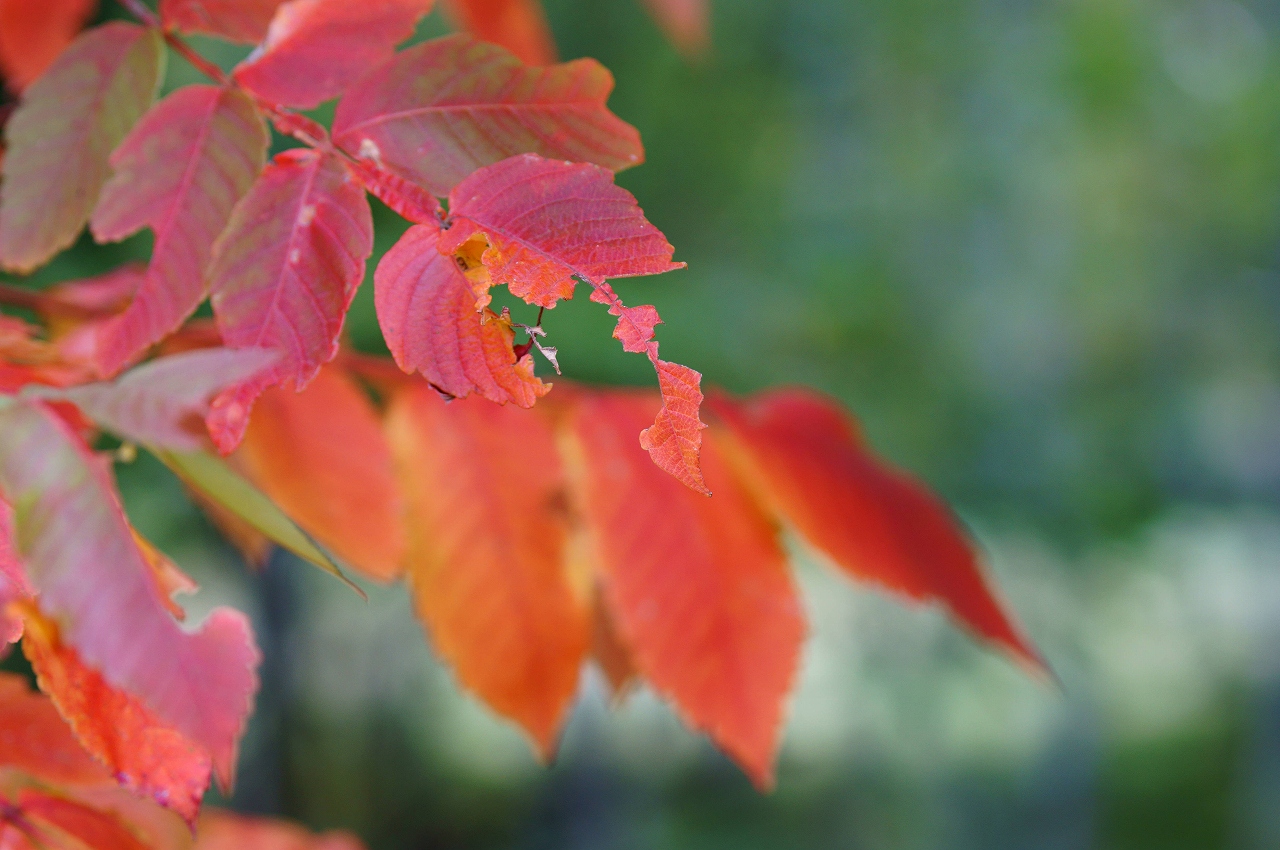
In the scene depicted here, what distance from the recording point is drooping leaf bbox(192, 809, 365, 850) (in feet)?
1.63

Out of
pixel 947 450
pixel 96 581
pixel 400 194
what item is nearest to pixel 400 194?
pixel 400 194

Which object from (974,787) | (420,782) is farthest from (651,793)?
(974,787)

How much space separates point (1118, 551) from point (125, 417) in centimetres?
392

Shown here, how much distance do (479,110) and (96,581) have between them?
14cm

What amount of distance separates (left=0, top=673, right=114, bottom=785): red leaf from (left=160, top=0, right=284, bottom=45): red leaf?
195 mm

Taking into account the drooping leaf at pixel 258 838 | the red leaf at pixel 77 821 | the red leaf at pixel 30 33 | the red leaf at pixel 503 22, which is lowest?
the drooping leaf at pixel 258 838

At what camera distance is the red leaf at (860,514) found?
0.45 metres

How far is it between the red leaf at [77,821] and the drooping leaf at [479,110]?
0.20m

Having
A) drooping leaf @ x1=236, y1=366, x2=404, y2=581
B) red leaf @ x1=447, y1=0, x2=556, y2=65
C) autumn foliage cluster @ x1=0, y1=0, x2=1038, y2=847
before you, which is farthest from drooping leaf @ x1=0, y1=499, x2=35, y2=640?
red leaf @ x1=447, y1=0, x2=556, y2=65

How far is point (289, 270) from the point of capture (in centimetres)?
22

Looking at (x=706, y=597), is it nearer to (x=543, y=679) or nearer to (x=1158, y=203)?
(x=543, y=679)

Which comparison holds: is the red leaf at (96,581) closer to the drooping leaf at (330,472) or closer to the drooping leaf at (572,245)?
the drooping leaf at (572,245)

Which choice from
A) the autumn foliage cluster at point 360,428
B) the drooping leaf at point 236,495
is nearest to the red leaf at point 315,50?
the autumn foliage cluster at point 360,428

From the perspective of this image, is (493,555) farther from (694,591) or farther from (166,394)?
(166,394)
